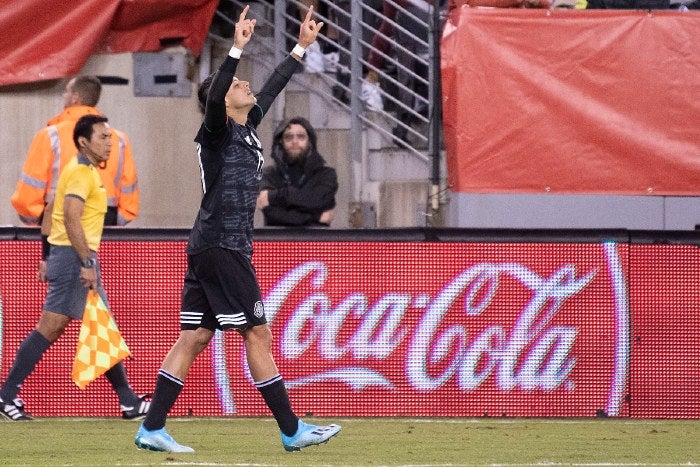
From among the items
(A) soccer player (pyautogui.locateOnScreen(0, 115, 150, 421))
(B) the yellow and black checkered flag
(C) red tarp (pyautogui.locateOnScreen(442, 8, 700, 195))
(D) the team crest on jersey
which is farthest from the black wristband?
(C) red tarp (pyautogui.locateOnScreen(442, 8, 700, 195))

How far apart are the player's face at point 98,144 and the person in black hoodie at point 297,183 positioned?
1.63 m

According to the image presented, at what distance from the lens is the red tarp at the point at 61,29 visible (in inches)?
505

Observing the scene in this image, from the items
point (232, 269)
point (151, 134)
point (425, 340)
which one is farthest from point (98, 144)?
point (151, 134)

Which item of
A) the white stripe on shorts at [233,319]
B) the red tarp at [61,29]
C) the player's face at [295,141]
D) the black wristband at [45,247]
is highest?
the red tarp at [61,29]

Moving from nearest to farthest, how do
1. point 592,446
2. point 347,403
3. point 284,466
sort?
point 284,466 < point 592,446 < point 347,403

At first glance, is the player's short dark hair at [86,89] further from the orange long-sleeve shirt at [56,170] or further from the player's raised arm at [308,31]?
the player's raised arm at [308,31]

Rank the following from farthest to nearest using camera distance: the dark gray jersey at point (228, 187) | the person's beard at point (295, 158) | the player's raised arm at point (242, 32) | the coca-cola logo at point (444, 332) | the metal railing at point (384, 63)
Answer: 1. the metal railing at point (384, 63)
2. the person's beard at point (295, 158)
3. the coca-cola logo at point (444, 332)
4. the dark gray jersey at point (228, 187)
5. the player's raised arm at point (242, 32)

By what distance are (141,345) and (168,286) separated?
425 mm

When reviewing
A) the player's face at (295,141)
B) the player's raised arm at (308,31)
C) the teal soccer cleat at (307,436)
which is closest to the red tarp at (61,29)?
the player's face at (295,141)

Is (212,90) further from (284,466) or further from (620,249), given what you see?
(620,249)

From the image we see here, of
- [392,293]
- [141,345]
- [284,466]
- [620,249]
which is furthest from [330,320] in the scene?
[284,466]

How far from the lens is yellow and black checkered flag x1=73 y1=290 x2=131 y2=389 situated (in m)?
10.2

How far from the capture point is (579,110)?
11828 mm

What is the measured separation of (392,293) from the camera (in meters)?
10.8
